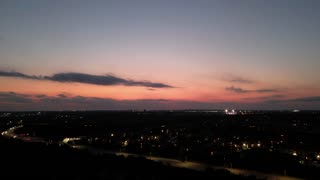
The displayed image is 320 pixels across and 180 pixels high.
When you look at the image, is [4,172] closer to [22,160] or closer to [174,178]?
[22,160]

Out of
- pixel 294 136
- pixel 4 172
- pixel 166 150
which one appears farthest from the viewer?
pixel 294 136

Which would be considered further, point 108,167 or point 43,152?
point 43,152

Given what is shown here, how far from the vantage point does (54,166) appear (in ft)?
221

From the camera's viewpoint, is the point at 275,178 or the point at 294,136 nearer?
the point at 275,178

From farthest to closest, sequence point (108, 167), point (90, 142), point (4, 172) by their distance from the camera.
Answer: point (90, 142), point (108, 167), point (4, 172)

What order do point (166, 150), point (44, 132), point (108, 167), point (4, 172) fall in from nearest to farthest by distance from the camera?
point (4, 172) < point (108, 167) < point (166, 150) < point (44, 132)

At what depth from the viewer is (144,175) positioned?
58.3 meters

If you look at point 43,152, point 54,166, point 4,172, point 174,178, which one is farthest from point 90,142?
point 174,178

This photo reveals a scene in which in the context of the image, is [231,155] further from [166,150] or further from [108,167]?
[108,167]

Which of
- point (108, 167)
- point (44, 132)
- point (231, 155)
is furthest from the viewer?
point (44, 132)

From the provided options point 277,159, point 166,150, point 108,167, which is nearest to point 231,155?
point 277,159

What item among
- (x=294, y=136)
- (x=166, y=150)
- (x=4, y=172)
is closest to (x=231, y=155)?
(x=166, y=150)

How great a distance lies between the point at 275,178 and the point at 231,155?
80.7 ft

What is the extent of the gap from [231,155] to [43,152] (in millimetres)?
42782
